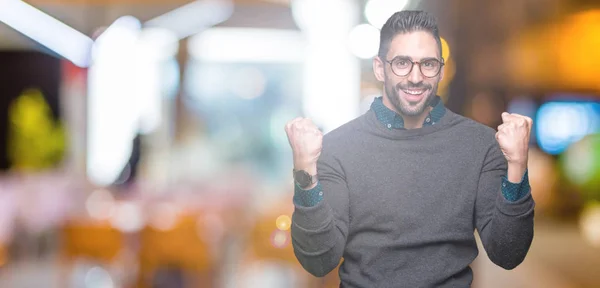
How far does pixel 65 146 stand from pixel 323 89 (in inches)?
494

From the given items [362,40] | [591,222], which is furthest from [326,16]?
[591,222]

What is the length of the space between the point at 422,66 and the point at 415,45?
0.04m

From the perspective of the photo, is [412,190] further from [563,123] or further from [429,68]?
[563,123]

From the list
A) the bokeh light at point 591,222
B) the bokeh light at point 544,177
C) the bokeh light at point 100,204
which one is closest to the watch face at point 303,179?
the bokeh light at point 100,204

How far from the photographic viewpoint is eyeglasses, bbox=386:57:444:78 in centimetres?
112

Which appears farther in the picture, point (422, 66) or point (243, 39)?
point (243, 39)

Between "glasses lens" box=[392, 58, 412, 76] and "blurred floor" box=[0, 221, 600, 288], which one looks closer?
"glasses lens" box=[392, 58, 412, 76]

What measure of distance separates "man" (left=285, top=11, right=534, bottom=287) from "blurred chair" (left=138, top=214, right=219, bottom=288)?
655 cm

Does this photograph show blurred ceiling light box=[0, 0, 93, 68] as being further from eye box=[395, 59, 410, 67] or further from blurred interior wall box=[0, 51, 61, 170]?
blurred interior wall box=[0, 51, 61, 170]

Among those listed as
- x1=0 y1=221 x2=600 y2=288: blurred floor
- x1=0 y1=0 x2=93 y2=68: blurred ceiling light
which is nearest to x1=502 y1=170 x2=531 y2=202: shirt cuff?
x1=0 y1=0 x2=93 y2=68: blurred ceiling light

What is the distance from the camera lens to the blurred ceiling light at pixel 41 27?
14.7 feet

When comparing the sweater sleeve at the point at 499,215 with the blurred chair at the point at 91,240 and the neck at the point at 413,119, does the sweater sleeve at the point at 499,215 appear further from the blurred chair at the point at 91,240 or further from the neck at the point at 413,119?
the blurred chair at the point at 91,240

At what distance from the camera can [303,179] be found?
1076 millimetres

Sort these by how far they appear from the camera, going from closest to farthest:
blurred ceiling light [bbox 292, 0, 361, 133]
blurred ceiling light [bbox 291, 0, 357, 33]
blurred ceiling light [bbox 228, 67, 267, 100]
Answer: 1. blurred ceiling light [bbox 292, 0, 361, 133]
2. blurred ceiling light [bbox 291, 0, 357, 33]
3. blurred ceiling light [bbox 228, 67, 267, 100]
